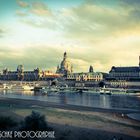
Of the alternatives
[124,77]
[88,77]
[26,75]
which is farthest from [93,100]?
[26,75]

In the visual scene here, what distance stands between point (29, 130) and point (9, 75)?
494ft

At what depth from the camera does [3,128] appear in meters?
19.7

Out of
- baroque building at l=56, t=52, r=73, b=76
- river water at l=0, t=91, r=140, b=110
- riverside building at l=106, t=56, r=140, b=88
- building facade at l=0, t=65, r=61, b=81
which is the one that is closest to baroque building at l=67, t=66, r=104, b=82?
riverside building at l=106, t=56, r=140, b=88

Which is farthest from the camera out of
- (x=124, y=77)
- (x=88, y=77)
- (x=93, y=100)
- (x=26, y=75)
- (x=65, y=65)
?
(x=65, y=65)

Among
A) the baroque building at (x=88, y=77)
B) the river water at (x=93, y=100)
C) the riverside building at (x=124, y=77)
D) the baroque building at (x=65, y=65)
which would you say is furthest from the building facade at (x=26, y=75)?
the river water at (x=93, y=100)

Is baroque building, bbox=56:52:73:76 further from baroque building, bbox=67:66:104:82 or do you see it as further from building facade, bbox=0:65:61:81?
baroque building, bbox=67:66:104:82

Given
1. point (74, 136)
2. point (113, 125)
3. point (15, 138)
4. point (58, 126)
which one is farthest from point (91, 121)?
point (15, 138)

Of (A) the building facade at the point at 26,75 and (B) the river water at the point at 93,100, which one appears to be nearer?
(B) the river water at the point at 93,100

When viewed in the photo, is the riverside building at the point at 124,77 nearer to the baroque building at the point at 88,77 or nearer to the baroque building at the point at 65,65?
the baroque building at the point at 88,77

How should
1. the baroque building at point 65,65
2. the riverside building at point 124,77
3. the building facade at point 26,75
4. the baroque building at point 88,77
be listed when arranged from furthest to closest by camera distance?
the baroque building at point 65,65, the building facade at point 26,75, the baroque building at point 88,77, the riverside building at point 124,77

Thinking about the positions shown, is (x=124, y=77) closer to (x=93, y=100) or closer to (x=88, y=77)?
(x=88, y=77)

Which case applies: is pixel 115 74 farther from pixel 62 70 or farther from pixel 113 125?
pixel 113 125

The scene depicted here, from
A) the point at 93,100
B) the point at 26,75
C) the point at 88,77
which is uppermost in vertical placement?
the point at 26,75

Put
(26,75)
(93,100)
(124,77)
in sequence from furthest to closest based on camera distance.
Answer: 1. (26,75)
2. (124,77)
3. (93,100)
